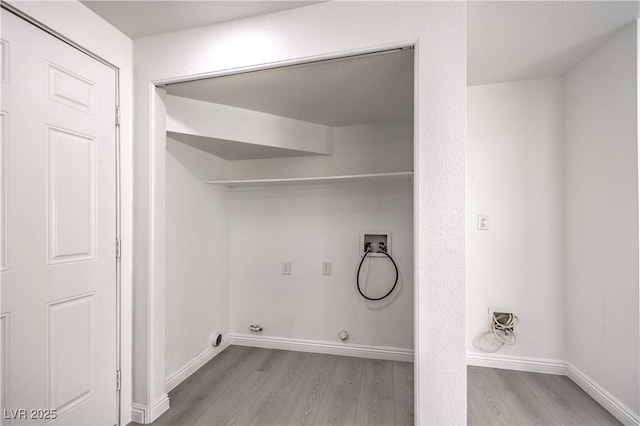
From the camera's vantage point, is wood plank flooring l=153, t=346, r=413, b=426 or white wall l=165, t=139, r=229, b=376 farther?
white wall l=165, t=139, r=229, b=376

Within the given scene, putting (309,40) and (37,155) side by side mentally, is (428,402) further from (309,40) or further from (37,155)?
(37,155)

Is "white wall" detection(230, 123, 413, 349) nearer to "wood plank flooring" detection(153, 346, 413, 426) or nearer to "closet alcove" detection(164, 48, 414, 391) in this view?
"closet alcove" detection(164, 48, 414, 391)

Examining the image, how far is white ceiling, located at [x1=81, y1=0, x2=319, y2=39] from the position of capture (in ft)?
4.95

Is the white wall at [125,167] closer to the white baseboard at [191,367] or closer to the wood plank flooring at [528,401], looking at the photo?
the white baseboard at [191,367]

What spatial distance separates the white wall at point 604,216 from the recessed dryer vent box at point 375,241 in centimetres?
132

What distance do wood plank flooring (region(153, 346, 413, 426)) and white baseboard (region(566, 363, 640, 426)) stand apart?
44.9 inches

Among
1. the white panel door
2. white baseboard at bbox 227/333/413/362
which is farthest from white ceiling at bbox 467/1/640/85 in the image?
white baseboard at bbox 227/333/413/362

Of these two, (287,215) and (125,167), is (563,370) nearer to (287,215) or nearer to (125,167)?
(287,215)

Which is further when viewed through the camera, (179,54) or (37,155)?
(179,54)

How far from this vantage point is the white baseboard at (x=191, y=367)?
81.0 inches

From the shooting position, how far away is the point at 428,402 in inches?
53.5

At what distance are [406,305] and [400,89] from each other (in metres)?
1.71

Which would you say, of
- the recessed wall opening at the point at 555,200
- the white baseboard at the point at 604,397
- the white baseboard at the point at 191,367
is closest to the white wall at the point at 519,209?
the recessed wall opening at the point at 555,200

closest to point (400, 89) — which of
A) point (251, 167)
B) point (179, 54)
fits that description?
point (179, 54)
